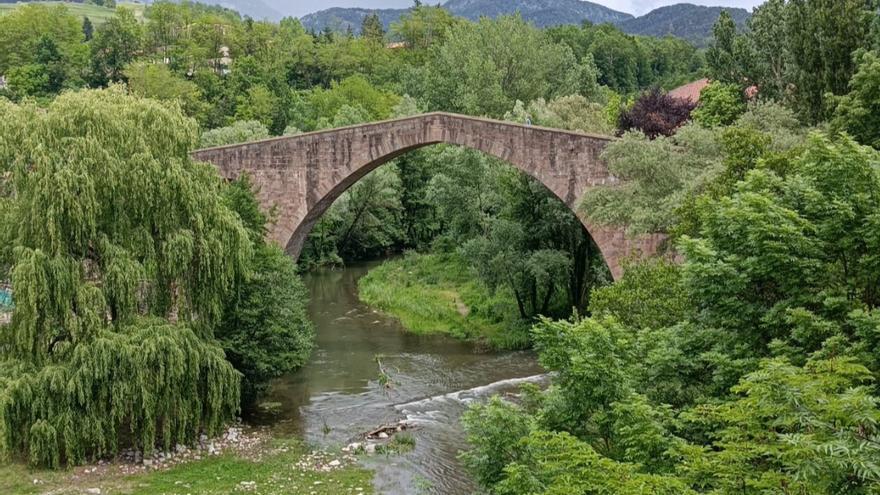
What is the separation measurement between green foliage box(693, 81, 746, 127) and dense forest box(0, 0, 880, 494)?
3.8 inches

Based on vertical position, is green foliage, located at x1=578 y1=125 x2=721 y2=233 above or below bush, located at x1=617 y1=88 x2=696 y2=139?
below

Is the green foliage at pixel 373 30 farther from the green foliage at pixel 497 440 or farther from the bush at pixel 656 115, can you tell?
the green foliage at pixel 497 440

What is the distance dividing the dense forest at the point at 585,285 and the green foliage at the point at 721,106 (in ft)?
0.31

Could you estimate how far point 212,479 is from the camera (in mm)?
16703

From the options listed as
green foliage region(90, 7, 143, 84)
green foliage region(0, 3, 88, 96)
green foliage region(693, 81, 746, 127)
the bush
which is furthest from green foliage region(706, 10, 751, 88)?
green foliage region(90, 7, 143, 84)

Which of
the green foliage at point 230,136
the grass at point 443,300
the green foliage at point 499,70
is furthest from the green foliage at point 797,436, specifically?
the green foliage at point 499,70

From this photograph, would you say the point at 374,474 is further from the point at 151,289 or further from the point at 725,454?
the point at 725,454

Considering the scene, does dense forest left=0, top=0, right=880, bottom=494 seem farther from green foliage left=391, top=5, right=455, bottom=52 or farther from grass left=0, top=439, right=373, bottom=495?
green foliage left=391, top=5, right=455, bottom=52

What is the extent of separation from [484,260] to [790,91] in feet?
34.2

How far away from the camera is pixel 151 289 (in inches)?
706

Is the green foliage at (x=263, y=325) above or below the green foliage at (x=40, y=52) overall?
below

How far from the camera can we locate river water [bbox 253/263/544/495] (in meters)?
17.8

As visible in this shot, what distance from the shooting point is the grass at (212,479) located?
52.4 ft

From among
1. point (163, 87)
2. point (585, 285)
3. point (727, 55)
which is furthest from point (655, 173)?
point (163, 87)
